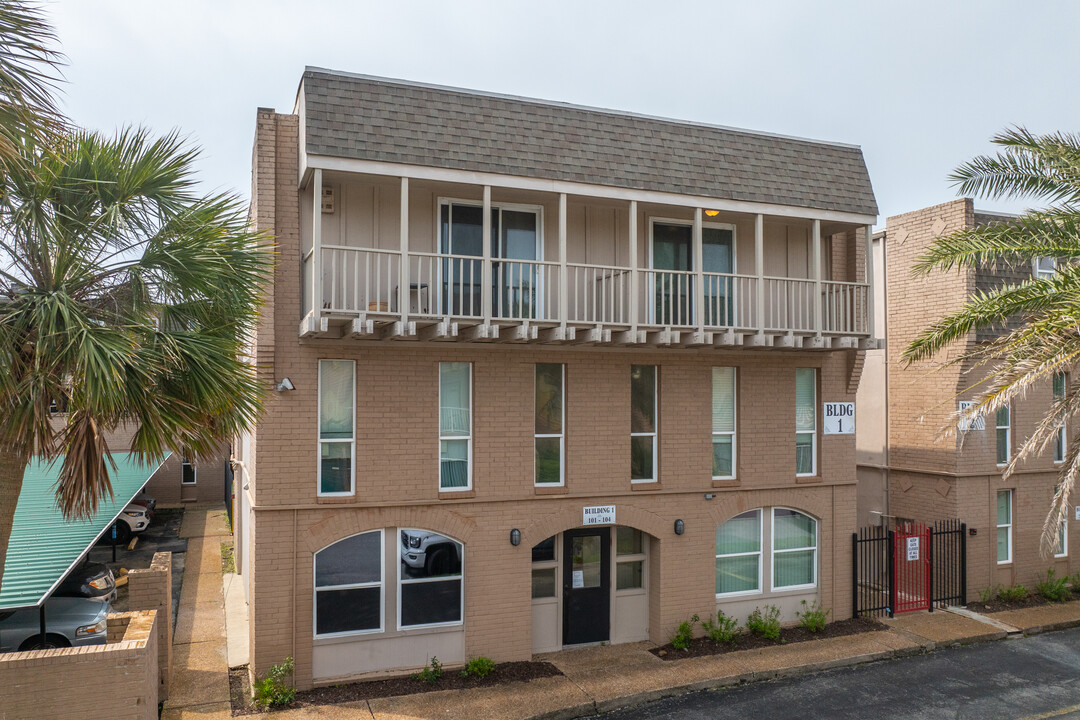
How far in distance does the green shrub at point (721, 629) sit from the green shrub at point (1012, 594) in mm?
7042

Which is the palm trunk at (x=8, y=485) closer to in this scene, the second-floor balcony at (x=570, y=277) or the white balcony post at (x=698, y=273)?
the second-floor balcony at (x=570, y=277)

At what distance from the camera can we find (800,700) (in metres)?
11.6

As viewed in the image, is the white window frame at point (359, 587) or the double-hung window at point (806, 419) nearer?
the white window frame at point (359, 587)

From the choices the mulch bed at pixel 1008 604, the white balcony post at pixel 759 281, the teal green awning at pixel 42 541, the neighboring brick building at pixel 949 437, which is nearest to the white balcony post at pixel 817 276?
the white balcony post at pixel 759 281

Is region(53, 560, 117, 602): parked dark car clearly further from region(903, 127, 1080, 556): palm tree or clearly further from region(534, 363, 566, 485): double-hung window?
region(903, 127, 1080, 556): palm tree

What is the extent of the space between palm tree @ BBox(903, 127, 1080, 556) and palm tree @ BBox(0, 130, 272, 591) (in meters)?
9.81

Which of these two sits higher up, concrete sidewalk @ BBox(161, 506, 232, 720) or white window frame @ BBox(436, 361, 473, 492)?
white window frame @ BBox(436, 361, 473, 492)

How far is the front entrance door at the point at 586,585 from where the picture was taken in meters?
13.5

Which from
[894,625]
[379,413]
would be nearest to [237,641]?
[379,413]

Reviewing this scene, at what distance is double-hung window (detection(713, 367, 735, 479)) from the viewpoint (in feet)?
47.2

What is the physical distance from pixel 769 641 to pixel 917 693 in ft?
8.58

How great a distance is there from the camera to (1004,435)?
692 inches

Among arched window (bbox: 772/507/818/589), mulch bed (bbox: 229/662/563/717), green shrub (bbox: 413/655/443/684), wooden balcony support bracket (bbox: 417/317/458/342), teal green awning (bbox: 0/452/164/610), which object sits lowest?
mulch bed (bbox: 229/662/563/717)

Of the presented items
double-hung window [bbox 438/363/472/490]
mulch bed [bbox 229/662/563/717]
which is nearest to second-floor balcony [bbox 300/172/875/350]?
double-hung window [bbox 438/363/472/490]
